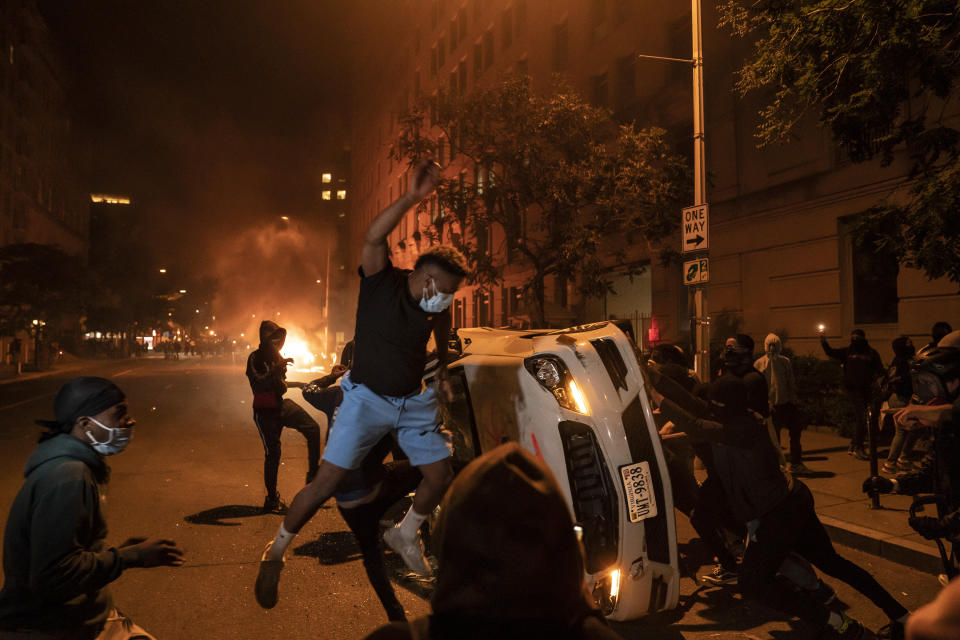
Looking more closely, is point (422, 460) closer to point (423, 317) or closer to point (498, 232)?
point (423, 317)

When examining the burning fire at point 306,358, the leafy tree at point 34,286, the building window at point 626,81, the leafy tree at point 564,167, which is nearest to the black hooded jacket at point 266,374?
the leafy tree at point 564,167

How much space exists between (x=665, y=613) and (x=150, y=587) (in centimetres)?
353

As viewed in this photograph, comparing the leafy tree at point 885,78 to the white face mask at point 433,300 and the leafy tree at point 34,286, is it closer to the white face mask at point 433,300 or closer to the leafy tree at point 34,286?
the white face mask at point 433,300

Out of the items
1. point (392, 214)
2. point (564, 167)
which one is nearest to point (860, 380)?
point (564, 167)

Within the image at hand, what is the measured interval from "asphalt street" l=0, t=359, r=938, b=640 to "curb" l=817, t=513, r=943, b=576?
4.1 inches

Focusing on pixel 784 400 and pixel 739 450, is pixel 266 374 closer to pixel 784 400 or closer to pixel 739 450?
pixel 739 450

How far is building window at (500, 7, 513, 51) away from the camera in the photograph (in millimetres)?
33562

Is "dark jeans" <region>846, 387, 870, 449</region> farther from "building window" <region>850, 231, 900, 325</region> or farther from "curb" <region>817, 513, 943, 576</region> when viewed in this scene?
"building window" <region>850, 231, 900, 325</region>

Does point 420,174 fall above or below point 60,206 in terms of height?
below

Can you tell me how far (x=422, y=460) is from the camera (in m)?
3.41

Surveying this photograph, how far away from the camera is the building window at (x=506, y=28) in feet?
110

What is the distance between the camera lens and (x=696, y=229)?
10531 mm

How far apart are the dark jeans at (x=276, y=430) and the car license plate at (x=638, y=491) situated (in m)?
4.44

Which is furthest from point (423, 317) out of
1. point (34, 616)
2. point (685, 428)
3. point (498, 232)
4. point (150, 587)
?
point (498, 232)
